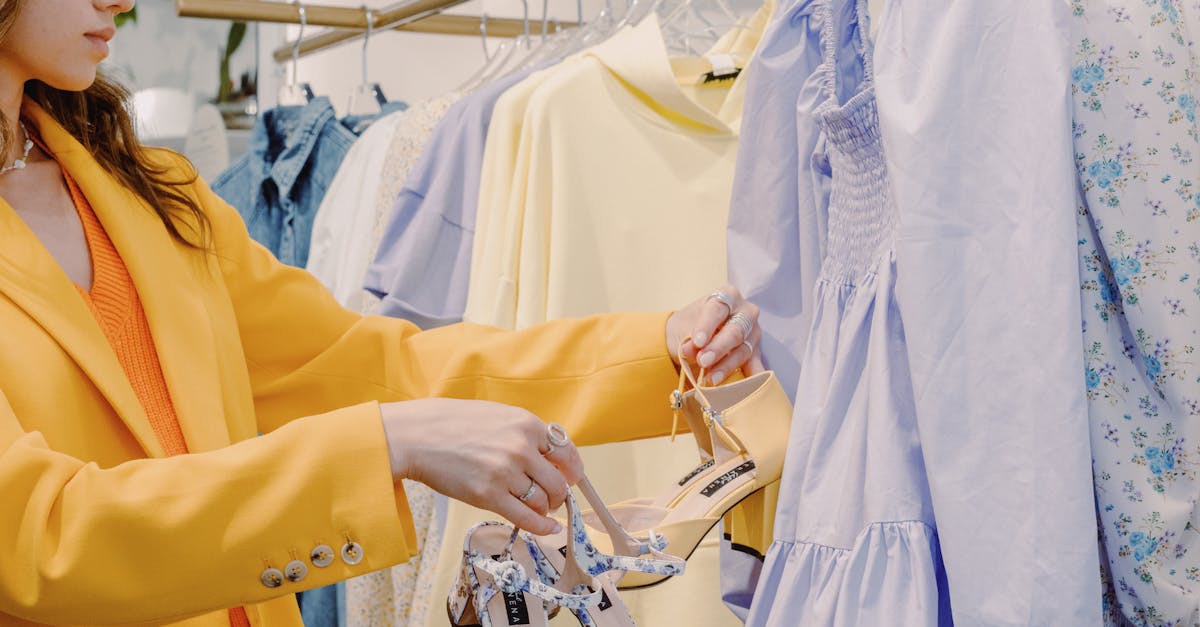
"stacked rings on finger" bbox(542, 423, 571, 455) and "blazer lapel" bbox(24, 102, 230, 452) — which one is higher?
"blazer lapel" bbox(24, 102, 230, 452)

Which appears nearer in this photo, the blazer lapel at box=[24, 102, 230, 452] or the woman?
the woman

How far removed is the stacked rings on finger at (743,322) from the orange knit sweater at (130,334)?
53 centimetres

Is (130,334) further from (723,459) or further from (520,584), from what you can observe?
(723,459)

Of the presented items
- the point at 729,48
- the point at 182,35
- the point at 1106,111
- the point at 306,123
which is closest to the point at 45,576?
the point at 1106,111

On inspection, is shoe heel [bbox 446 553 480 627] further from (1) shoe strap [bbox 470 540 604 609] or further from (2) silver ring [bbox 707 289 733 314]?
(2) silver ring [bbox 707 289 733 314]

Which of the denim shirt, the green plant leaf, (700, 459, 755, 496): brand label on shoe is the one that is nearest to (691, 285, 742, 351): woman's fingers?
(700, 459, 755, 496): brand label on shoe

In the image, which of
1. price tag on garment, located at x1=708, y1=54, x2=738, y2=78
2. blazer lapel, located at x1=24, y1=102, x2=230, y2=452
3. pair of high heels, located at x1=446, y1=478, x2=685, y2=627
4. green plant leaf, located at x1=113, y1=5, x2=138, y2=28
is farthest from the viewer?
green plant leaf, located at x1=113, y1=5, x2=138, y2=28

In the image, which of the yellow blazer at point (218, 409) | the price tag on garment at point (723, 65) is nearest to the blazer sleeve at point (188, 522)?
the yellow blazer at point (218, 409)

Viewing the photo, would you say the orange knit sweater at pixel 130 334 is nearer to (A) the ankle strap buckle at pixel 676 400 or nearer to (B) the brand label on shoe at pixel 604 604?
(B) the brand label on shoe at pixel 604 604

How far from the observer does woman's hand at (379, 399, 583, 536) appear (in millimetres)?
876

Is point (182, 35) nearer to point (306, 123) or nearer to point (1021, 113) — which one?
point (306, 123)

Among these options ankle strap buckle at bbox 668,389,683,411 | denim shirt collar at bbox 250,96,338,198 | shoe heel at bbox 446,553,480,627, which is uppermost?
denim shirt collar at bbox 250,96,338,198

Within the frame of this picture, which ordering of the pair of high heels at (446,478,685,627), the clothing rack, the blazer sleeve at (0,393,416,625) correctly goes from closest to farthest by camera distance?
1. the blazer sleeve at (0,393,416,625)
2. the pair of high heels at (446,478,685,627)
3. the clothing rack

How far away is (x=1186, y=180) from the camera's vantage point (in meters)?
0.86
